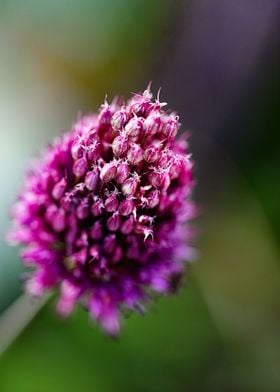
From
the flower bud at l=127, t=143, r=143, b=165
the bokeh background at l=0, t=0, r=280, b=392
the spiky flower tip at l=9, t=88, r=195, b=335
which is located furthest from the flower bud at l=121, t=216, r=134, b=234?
the bokeh background at l=0, t=0, r=280, b=392

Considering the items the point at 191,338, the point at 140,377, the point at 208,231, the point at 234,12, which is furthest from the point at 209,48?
the point at 140,377

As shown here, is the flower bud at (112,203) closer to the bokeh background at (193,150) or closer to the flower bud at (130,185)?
the flower bud at (130,185)

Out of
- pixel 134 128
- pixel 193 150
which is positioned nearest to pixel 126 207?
pixel 134 128

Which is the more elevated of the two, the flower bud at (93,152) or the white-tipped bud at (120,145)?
the white-tipped bud at (120,145)

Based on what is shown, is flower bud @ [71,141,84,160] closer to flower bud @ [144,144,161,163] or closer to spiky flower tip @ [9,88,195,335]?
spiky flower tip @ [9,88,195,335]

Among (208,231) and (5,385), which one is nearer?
(5,385)

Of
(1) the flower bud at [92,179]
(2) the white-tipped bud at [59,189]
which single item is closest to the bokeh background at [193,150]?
(2) the white-tipped bud at [59,189]

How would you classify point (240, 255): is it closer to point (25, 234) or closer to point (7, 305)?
point (7, 305)
